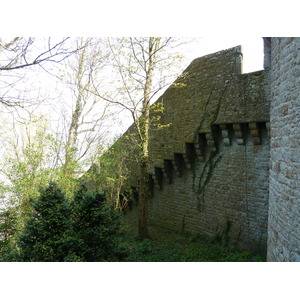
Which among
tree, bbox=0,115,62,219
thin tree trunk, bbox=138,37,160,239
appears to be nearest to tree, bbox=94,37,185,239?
thin tree trunk, bbox=138,37,160,239

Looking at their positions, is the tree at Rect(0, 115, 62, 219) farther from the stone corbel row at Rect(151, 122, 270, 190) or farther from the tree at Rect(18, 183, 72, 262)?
the stone corbel row at Rect(151, 122, 270, 190)

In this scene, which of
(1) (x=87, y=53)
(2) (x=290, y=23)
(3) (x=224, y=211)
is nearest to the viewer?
(2) (x=290, y=23)

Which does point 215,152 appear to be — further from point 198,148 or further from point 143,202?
point 143,202

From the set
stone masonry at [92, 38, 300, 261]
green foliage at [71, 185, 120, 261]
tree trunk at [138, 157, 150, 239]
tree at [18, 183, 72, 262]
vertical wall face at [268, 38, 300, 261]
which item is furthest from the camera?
tree trunk at [138, 157, 150, 239]

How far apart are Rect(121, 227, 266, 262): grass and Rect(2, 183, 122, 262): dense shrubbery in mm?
480

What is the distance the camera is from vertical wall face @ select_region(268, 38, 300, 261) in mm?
2834

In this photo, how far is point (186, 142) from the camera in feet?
21.5

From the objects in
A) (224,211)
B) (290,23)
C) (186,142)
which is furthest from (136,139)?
(290,23)

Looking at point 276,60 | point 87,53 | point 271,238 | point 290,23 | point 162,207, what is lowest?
A: point 162,207

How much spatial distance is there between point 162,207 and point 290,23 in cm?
559

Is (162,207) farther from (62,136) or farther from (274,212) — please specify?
(274,212)

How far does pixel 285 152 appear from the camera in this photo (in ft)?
10.5

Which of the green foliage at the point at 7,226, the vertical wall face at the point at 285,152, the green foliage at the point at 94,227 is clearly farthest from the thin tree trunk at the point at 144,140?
the vertical wall face at the point at 285,152

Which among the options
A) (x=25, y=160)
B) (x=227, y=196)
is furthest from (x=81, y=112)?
(x=227, y=196)
